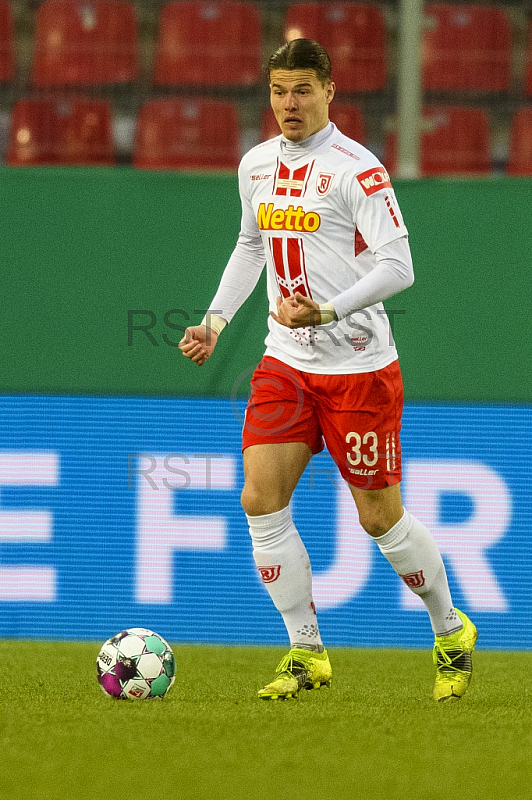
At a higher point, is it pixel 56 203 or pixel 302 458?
pixel 56 203

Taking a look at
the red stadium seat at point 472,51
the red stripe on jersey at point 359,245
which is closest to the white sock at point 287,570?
the red stripe on jersey at point 359,245

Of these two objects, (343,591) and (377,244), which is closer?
(377,244)

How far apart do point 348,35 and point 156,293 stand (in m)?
1.72

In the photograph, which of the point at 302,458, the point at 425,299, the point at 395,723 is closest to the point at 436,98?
the point at 425,299

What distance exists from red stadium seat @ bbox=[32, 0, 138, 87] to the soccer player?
2181 millimetres

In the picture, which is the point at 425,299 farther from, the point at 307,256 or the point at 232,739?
the point at 232,739

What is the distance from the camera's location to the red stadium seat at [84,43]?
5.94 meters

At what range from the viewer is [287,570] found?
4.02m

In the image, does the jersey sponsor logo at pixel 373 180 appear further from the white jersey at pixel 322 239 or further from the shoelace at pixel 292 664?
the shoelace at pixel 292 664

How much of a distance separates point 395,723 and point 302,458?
86cm

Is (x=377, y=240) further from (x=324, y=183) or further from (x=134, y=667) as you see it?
(x=134, y=667)

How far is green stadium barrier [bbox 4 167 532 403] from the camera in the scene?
520cm

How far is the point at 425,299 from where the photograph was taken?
520 centimetres

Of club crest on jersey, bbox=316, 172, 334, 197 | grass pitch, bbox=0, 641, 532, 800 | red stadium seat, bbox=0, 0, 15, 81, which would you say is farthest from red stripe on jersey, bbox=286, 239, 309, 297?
red stadium seat, bbox=0, 0, 15, 81
